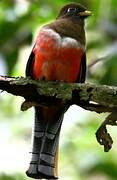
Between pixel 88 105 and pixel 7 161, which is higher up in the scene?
pixel 88 105

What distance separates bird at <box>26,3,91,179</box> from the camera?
17.3 feet

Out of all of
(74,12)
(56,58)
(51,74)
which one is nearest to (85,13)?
(74,12)

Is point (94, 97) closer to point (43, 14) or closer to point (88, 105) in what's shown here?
point (88, 105)

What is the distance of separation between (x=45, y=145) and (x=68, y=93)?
2.10 feet

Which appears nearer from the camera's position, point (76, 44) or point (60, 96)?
point (60, 96)

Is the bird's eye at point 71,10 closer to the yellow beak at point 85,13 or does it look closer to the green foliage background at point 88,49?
the yellow beak at point 85,13

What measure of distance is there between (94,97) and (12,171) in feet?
5.55

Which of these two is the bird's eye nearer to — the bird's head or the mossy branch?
the bird's head

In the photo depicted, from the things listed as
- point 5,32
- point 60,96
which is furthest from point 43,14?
point 60,96

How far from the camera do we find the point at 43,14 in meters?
6.85

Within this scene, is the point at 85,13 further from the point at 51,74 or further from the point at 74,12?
the point at 51,74

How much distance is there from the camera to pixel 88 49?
22.6ft

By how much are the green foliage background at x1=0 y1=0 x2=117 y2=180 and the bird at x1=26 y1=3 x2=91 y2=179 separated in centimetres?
85

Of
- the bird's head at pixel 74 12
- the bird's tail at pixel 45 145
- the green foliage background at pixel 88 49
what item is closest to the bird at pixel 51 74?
the bird's tail at pixel 45 145
